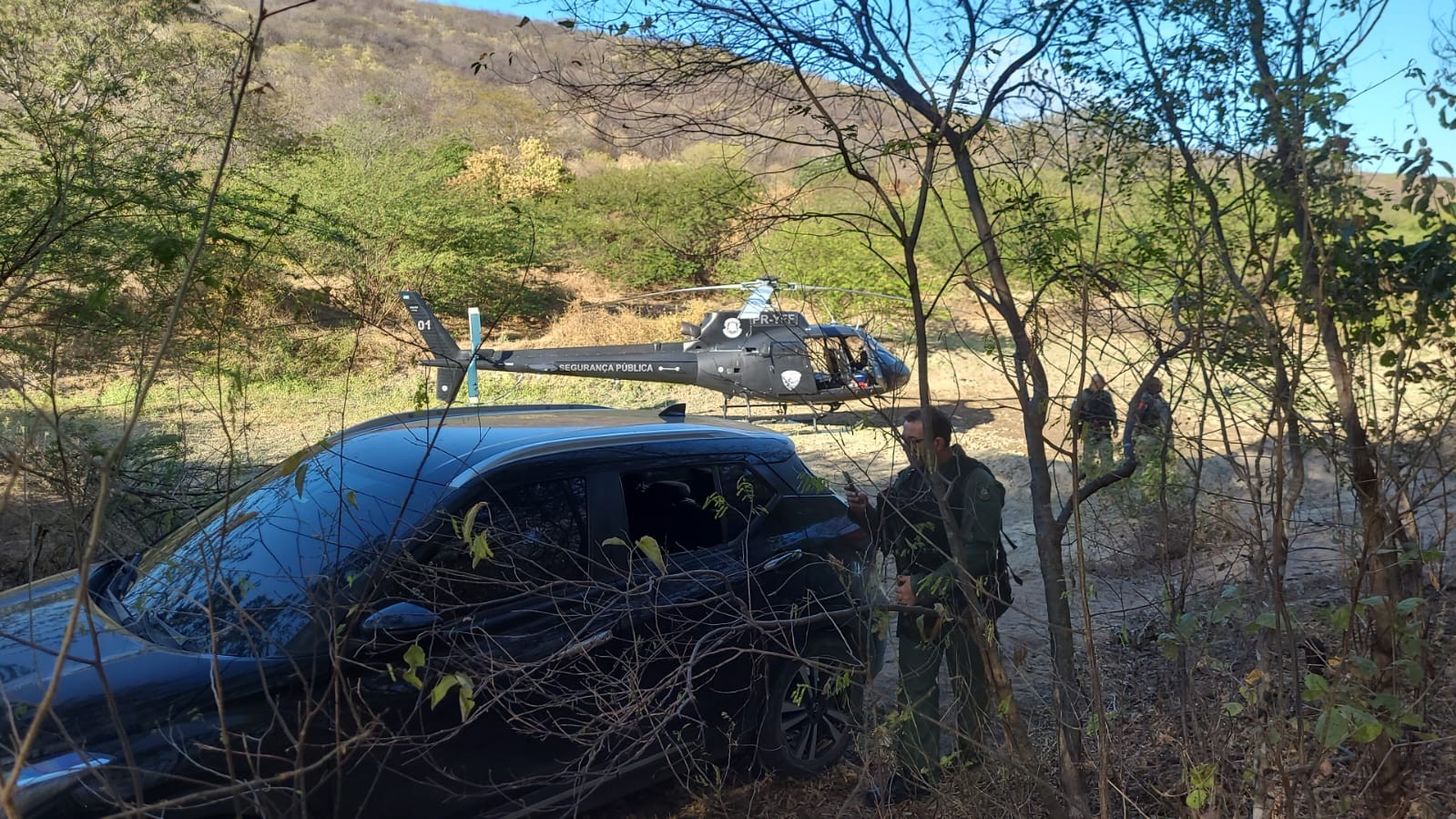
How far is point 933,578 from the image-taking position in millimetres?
3105

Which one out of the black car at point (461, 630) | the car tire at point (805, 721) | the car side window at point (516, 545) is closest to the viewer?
the black car at point (461, 630)

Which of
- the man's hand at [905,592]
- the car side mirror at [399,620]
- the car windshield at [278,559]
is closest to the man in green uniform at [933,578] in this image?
the man's hand at [905,592]

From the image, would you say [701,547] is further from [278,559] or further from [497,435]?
[278,559]

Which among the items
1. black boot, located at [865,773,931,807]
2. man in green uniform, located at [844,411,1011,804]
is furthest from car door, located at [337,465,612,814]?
black boot, located at [865,773,931,807]

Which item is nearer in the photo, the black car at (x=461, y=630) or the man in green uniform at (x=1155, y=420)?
the black car at (x=461, y=630)

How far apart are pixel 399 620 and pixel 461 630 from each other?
0.19m

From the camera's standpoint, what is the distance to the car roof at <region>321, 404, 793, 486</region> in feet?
11.6

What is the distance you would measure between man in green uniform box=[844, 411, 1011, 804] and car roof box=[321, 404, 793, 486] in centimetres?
82

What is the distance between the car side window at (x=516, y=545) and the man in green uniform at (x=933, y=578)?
1.07 m

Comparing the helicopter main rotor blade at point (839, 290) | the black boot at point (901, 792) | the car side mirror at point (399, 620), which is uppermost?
the helicopter main rotor blade at point (839, 290)

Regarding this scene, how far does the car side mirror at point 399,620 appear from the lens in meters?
2.87

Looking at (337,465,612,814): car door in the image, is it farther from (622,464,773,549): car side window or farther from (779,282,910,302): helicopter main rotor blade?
(779,282,910,302): helicopter main rotor blade

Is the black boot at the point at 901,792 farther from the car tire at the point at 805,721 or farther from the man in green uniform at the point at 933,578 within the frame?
the car tire at the point at 805,721

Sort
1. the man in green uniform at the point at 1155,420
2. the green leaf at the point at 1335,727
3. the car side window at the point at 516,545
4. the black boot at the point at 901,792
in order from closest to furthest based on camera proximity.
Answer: the green leaf at the point at 1335,727
the man in green uniform at the point at 1155,420
the car side window at the point at 516,545
the black boot at the point at 901,792
